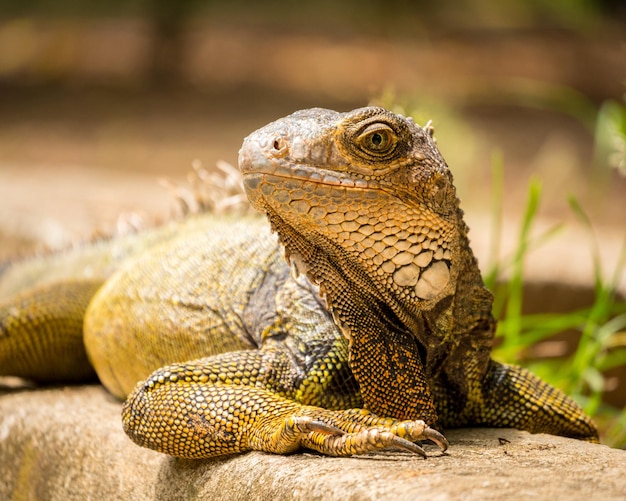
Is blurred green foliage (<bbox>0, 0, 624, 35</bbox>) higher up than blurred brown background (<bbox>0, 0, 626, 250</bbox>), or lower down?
higher up

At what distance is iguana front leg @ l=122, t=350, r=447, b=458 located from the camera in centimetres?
295

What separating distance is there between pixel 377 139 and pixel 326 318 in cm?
82

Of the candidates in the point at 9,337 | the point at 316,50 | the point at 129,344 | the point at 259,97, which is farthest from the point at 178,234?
the point at 316,50

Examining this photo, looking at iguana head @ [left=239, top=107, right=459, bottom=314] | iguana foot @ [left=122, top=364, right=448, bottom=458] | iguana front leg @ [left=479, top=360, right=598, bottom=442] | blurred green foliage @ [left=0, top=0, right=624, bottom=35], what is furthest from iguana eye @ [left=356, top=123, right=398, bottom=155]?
blurred green foliage @ [left=0, top=0, right=624, bottom=35]

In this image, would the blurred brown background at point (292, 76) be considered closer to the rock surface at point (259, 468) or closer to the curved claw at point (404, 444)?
the rock surface at point (259, 468)

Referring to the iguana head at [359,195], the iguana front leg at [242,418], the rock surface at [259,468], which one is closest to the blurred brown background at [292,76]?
the rock surface at [259,468]

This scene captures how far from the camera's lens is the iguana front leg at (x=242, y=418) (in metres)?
2.95

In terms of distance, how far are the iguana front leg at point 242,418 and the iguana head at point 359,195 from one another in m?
0.51

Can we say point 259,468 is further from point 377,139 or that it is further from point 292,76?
point 292,76

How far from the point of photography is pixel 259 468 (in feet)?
10.1

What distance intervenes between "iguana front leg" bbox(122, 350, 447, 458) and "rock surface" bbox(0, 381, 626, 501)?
0.07 meters

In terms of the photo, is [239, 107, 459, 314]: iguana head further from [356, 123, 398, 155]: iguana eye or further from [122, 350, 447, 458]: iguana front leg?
[122, 350, 447, 458]: iguana front leg

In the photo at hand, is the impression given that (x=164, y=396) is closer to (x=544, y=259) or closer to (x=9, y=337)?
(x=9, y=337)

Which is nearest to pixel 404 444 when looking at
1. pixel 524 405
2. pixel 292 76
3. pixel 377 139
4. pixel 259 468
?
pixel 259 468
